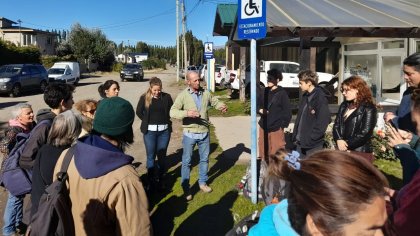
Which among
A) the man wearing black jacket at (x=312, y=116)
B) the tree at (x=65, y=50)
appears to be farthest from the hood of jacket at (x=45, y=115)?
the tree at (x=65, y=50)

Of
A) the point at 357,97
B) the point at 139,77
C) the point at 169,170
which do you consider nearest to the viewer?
the point at 357,97

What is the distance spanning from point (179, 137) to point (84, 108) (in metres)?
5.93

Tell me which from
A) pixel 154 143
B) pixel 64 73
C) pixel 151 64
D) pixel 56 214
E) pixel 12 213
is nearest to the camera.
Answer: pixel 56 214

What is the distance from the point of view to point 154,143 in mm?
5844

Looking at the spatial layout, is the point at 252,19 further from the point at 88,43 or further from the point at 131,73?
the point at 88,43

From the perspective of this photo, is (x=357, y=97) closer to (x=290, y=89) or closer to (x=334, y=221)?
(x=334, y=221)

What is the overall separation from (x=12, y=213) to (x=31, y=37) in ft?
195

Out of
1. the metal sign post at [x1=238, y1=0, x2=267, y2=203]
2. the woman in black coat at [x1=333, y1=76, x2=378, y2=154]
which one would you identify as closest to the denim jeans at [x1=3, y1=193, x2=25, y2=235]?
the metal sign post at [x1=238, y1=0, x2=267, y2=203]

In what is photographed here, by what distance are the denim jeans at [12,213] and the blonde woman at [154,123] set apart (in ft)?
6.31

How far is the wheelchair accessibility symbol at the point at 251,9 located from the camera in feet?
15.0

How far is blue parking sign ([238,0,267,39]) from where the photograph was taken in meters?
4.54

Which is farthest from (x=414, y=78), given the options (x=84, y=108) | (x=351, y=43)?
(x=351, y=43)

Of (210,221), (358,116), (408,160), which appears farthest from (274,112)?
(408,160)

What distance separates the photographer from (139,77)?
3794 centimetres
